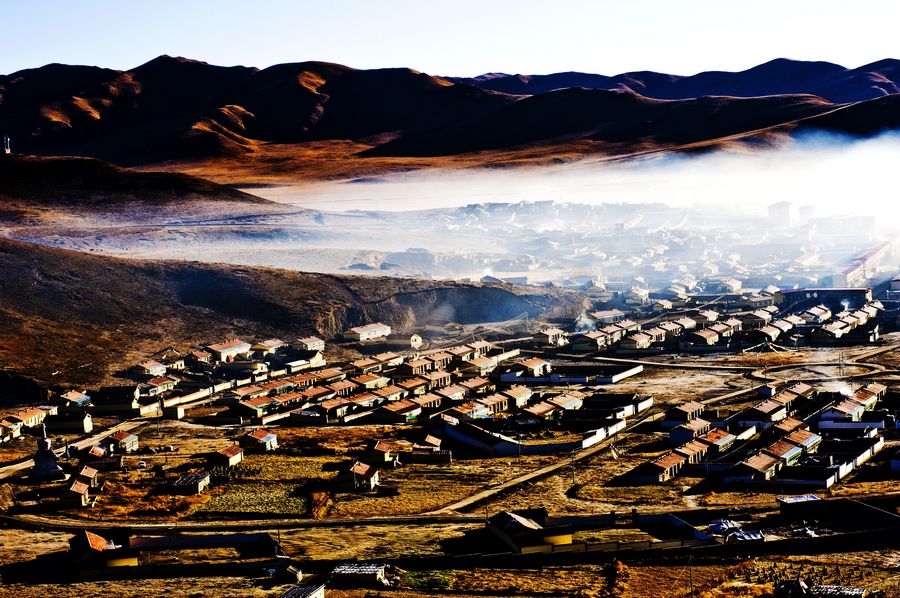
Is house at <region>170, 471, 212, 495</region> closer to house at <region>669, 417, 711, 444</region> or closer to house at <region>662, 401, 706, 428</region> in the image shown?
house at <region>669, 417, 711, 444</region>

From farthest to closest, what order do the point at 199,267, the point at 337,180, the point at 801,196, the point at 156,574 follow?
the point at 337,180 < the point at 801,196 < the point at 199,267 < the point at 156,574

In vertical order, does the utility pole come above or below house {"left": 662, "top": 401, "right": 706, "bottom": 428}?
below

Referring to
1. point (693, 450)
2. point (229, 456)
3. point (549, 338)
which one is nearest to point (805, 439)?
point (693, 450)

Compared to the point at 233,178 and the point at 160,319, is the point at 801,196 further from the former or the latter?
the point at 160,319

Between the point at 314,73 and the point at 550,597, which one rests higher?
the point at 314,73

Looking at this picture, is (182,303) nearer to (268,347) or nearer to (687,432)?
(268,347)

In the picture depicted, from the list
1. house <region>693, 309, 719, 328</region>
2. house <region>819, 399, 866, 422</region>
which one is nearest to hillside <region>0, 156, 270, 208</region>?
house <region>693, 309, 719, 328</region>

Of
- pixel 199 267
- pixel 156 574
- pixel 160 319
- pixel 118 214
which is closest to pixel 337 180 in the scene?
pixel 118 214
